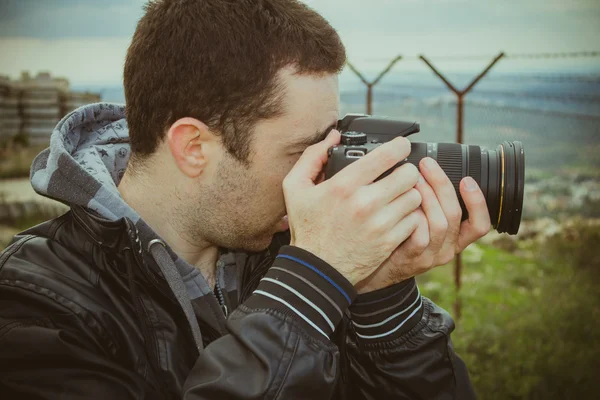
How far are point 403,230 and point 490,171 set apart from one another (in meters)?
0.34

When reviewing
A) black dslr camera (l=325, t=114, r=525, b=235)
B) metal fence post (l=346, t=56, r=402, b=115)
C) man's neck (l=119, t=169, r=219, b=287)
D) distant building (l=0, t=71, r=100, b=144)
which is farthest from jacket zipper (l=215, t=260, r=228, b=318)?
distant building (l=0, t=71, r=100, b=144)

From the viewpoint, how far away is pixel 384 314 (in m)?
1.67

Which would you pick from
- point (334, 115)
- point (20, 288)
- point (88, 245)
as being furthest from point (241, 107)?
point (20, 288)

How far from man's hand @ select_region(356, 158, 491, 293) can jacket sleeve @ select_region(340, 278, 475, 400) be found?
0.10 m

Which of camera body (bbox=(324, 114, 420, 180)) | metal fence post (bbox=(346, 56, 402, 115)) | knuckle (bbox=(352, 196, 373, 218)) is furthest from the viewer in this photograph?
metal fence post (bbox=(346, 56, 402, 115))

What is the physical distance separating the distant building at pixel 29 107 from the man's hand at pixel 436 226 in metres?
8.50

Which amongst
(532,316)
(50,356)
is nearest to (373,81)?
(532,316)

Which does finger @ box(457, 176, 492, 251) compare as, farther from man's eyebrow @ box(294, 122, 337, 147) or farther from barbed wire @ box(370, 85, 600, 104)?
barbed wire @ box(370, 85, 600, 104)

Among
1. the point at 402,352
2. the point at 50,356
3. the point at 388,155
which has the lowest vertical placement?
the point at 402,352

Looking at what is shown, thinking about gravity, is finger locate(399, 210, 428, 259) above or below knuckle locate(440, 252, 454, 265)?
above

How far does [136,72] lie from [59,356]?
834mm

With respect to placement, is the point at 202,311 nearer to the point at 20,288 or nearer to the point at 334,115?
the point at 20,288

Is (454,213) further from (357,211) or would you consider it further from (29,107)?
(29,107)

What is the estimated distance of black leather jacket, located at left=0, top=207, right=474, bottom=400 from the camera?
123cm
